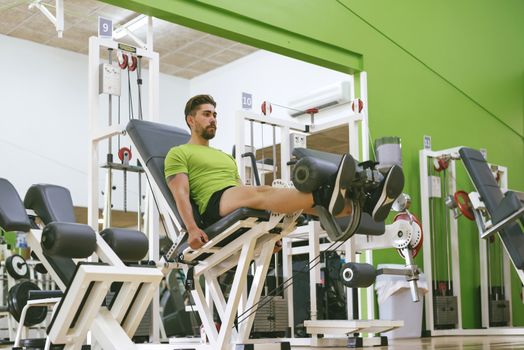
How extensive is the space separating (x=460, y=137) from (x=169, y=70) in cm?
473

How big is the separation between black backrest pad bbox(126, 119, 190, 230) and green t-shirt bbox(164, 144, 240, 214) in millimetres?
71

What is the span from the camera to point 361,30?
588 cm

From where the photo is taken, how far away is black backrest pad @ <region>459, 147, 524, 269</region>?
4.71m

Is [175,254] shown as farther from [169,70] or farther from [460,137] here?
[169,70]

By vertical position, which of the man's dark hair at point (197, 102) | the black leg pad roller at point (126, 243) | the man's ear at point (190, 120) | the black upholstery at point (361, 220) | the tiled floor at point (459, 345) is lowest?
the tiled floor at point (459, 345)

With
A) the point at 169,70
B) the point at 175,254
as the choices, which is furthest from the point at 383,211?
the point at 169,70

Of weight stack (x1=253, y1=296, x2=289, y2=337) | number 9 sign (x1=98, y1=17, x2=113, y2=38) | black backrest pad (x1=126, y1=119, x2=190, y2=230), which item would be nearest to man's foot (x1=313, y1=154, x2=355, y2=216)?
black backrest pad (x1=126, y1=119, x2=190, y2=230)

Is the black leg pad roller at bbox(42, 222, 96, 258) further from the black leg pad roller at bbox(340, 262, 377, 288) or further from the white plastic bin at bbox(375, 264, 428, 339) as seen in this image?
the white plastic bin at bbox(375, 264, 428, 339)

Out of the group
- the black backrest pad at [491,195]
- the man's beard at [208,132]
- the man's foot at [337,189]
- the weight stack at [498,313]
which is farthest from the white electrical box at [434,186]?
the man's foot at [337,189]

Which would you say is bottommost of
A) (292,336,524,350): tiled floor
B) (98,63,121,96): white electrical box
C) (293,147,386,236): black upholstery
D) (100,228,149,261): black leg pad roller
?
(292,336,524,350): tiled floor

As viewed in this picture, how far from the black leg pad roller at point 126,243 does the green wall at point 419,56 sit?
6.78ft

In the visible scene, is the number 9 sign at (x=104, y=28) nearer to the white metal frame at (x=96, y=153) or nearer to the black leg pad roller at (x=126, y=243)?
the white metal frame at (x=96, y=153)

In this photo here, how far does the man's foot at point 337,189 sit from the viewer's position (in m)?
2.68

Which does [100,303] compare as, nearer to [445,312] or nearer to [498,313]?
[445,312]
